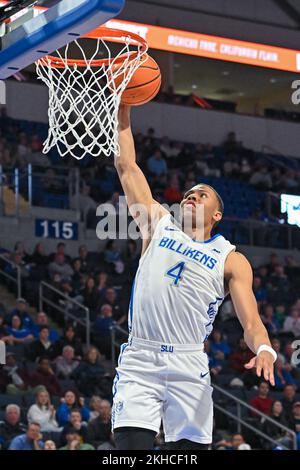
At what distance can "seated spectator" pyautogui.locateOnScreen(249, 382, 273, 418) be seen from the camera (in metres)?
14.1

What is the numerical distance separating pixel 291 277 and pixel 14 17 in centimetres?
1315

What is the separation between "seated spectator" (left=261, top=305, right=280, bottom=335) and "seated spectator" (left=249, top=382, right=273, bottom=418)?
7.08ft

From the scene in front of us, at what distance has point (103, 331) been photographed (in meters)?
14.9

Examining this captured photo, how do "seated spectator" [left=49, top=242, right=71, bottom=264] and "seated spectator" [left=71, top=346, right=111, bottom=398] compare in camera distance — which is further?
"seated spectator" [left=49, top=242, right=71, bottom=264]

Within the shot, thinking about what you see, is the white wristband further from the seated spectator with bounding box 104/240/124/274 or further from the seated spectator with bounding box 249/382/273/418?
the seated spectator with bounding box 104/240/124/274

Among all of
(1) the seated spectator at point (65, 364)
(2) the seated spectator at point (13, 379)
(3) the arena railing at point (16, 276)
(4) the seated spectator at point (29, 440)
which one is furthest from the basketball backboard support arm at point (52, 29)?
(3) the arena railing at point (16, 276)

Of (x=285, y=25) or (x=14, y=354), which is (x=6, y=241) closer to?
(x=14, y=354)

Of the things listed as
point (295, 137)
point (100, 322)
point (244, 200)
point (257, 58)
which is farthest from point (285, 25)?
point (100, 322)

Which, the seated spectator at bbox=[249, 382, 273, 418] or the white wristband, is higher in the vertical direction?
the white wristband

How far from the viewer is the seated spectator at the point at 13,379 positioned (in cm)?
1272

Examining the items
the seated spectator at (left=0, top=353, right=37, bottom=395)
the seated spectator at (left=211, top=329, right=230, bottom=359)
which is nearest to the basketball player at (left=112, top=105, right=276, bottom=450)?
the seated spectator at (left=0, top=353, right=37, bottom=395)

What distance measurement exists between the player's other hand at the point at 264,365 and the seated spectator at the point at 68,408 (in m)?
7.28

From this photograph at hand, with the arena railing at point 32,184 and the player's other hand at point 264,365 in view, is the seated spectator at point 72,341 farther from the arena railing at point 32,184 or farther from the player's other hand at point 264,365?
the player's other hand at point 264,365

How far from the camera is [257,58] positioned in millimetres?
17203
